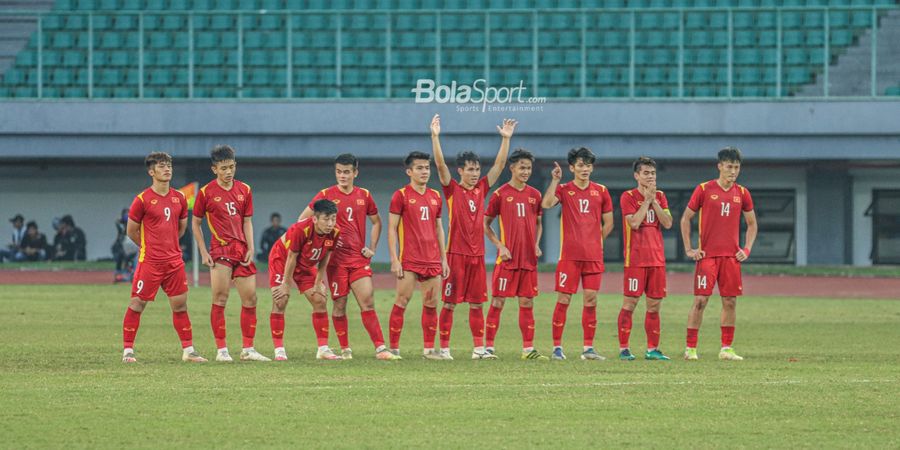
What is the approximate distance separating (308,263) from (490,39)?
64.9 feet

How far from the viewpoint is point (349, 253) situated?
505 inches

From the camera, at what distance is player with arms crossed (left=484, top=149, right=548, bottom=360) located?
1311 cm

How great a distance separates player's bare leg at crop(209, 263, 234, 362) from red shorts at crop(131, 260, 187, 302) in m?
0.29

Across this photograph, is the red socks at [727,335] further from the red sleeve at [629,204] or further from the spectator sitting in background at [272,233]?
the spectator sitting in background at [272,233]

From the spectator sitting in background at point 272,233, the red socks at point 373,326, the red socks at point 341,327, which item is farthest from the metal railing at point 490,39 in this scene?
the red socks at point 341,327

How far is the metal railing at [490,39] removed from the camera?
30.9 meters

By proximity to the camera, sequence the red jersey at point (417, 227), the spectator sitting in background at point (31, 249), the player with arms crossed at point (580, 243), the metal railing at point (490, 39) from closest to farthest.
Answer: the red jersey at point (417, 227) → the player with arms crossed at point (580, 243) → the metal railing at point (490, 39) → the spectator sitting in background at point (31, 249)

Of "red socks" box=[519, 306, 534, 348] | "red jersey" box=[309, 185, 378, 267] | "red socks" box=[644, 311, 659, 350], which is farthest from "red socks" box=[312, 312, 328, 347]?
"red socks" box=[644, 311, 659, 350]

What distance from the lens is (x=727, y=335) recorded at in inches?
518

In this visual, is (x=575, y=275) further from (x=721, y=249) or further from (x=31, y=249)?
(x=31, y=249)

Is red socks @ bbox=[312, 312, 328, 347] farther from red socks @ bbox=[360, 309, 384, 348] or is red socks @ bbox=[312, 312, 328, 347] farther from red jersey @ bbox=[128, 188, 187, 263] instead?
red jersey @ bbox=[128, 188, 187, 263]

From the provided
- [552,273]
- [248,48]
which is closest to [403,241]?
[552,273]

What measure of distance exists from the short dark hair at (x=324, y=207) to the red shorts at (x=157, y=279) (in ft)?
4.24

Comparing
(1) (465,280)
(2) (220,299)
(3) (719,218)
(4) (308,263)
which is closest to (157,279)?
(2) (220,299)
